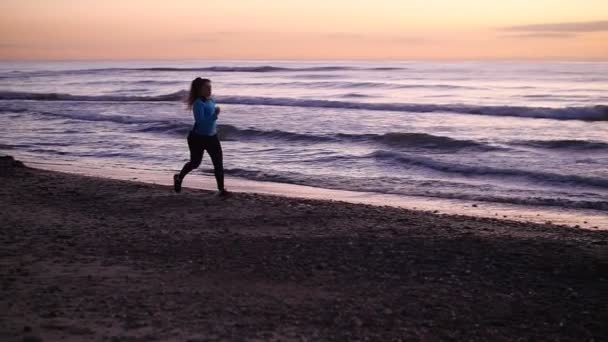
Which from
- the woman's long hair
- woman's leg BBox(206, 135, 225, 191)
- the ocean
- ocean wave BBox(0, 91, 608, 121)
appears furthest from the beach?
ocean wave BBox(0, 91, 608, 121)

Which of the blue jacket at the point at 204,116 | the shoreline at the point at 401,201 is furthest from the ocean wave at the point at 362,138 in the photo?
the blue jacket at the point at 204,116

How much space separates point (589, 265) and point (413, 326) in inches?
94.5

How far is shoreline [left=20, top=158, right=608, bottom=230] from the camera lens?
29.9 ft

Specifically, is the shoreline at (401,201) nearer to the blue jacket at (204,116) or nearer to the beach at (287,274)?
the beach at (287,274)

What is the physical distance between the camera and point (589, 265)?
20.3 feet

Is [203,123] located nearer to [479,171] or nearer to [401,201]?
[401,201]

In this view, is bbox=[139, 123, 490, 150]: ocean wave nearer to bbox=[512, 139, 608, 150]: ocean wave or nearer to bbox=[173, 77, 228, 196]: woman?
bbox=[512, 139, 608, 150]: ocean wave

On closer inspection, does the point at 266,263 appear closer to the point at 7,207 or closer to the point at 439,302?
the point at 439,302

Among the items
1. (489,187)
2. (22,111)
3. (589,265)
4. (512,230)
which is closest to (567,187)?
(489,187)

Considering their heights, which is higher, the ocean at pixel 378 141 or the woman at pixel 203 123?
the woman at pixel 203 123

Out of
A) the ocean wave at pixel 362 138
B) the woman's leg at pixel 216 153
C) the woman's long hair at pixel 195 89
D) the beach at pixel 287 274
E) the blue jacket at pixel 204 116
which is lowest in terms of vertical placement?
the ocean wave at pixel 362 138

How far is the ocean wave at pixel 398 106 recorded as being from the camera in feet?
83.0

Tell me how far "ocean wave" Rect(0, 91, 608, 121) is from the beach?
13.0 metres

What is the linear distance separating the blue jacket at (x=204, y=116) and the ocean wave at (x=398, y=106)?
37.8 ft
